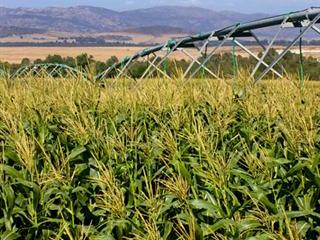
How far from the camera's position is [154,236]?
241 centimetres

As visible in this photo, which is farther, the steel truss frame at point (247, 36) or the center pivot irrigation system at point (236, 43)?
the steel truss frame at point (247, 36)

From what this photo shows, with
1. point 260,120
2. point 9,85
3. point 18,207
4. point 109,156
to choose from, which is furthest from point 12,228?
point 9,85

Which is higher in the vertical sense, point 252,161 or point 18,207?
point 252,161

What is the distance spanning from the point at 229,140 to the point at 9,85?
2.94 metres

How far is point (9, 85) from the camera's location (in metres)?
6.32

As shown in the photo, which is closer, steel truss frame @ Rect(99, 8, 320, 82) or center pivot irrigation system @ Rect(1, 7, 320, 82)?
center pivot irrigation system @ Rect(1, 7, 320, 82)

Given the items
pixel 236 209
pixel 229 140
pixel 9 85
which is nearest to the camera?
pixel 236 209

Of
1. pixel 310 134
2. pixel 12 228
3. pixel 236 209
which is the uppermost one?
pixel 310 134

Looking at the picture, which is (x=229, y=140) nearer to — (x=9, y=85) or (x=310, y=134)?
(x=310, y=134)

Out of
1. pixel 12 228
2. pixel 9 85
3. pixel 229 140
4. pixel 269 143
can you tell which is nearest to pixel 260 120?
pixel 229 140

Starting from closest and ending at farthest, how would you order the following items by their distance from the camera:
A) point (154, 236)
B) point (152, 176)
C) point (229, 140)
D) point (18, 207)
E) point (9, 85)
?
point (154, 236) → point (18, 207) → point (152, 176) → point (229, 140) → point (9, 85)

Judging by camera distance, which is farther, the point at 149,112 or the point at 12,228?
the point at 149,112

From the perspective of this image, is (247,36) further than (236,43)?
Yes

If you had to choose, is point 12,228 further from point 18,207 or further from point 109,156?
point 109,156
